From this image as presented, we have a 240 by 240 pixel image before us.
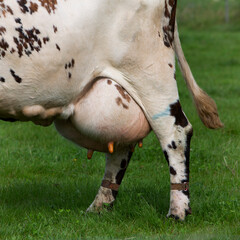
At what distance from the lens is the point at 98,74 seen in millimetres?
4891

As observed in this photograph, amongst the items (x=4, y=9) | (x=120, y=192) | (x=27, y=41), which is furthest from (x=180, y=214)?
(x=4, y=9)

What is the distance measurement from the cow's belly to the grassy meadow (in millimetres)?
578

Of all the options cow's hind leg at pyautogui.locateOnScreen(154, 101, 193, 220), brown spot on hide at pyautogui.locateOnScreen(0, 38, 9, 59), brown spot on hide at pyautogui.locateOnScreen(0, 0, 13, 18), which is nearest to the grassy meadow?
cow's hind leg at pyautogui.locateOnScreen(154, 101, 193, 220)

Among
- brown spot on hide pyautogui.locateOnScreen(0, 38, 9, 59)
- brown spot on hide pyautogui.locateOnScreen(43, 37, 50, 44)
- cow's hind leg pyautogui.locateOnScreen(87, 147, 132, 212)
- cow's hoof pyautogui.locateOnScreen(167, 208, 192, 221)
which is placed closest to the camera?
brown spot on hide pyautogui.locateOnScreen(0, 38, 9, 59)

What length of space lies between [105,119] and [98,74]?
34 cm

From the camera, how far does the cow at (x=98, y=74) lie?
4535 mm

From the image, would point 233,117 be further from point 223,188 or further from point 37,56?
point 37,56

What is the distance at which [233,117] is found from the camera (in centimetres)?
859

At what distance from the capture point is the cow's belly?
4.89m

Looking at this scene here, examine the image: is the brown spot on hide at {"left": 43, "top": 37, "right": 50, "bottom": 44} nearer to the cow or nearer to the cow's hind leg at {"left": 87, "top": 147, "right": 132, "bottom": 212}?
the cow

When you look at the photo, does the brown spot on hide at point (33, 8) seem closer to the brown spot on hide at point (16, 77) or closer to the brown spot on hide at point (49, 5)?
the brown spot on hide at point (49, 5)

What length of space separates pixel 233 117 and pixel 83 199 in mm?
3494

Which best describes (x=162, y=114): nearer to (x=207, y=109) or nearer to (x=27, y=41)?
(x=207, y=109)

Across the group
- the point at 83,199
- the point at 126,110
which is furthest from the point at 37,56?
the point at 83,199
